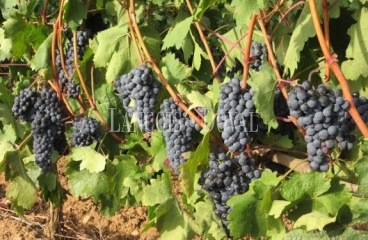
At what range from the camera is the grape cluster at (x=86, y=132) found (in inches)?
104

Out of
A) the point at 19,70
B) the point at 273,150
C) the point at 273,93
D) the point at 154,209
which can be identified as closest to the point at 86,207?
the point at 19,70

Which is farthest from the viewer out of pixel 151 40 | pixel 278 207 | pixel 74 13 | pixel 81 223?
pixel 81 223

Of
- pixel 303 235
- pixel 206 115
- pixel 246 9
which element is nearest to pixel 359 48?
pixel 246 9

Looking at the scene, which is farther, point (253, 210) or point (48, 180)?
point (48, 180)

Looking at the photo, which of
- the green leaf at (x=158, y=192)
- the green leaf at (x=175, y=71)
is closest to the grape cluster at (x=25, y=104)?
the green leaf at (x=175, y=71)

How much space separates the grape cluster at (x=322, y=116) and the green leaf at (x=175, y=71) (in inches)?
28.5

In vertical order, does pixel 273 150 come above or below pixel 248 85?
below

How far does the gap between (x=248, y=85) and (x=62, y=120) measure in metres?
1.30

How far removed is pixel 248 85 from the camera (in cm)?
184

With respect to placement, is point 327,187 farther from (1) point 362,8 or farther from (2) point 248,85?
(1) point 362,8

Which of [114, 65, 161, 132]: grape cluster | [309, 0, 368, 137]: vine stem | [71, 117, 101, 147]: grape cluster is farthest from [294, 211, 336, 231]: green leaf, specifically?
[71, 117, 101, 147]: grape cluster

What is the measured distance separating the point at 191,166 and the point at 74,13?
114 cm

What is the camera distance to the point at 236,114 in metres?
1.78

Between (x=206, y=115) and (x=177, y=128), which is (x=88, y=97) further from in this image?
(x=206, y=115)
